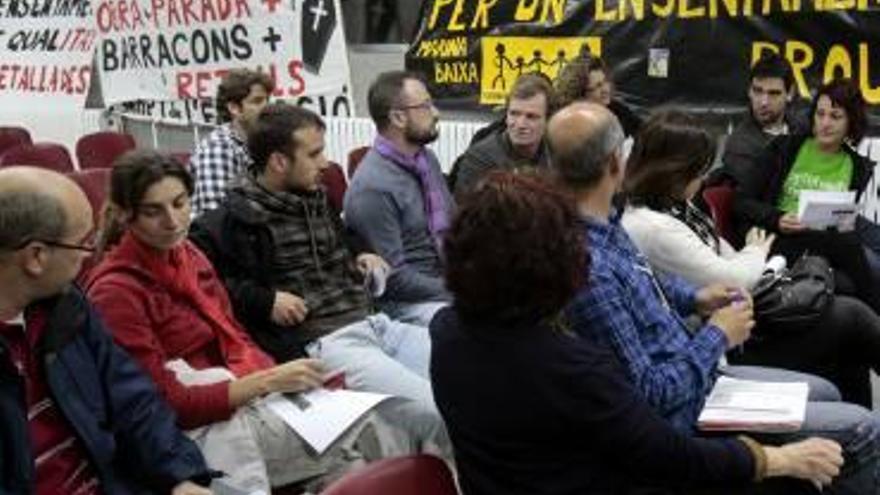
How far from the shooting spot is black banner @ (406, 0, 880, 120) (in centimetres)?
484

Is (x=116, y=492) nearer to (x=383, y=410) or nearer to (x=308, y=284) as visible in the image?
(x=383, y=410)

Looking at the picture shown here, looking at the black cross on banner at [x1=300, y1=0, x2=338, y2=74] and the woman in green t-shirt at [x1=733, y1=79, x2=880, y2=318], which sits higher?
the black cross on banner at [x1=300, y1=0, x2=338, y2=74]

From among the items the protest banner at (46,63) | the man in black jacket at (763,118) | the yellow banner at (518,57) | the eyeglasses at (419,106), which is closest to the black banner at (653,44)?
the yellow banner at (518,57)

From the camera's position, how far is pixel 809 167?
4.12m

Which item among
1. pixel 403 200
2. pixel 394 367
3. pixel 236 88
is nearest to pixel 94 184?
pixel 236 88

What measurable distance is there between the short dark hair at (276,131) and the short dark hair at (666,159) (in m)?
0.89

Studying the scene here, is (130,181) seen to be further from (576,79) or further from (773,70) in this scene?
(773,70)

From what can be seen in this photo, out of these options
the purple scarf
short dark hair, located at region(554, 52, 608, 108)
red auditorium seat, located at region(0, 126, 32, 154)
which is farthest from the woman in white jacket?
red auditorium seat, located at region(0, 126, 32, 154)

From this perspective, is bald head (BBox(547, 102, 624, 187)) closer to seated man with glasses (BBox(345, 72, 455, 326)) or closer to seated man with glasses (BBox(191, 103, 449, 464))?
seated man with glasses (BBox(191, 103, 449, 464))

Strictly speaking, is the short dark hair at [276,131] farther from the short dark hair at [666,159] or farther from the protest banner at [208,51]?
the protest banner at [208,51]

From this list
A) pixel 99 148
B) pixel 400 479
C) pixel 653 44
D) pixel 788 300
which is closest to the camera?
pixel 400 479

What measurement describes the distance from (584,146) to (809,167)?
2.33 meters

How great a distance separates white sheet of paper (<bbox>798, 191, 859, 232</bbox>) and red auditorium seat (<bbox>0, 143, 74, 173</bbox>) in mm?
3129

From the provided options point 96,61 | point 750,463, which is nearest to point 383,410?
point 750,463
